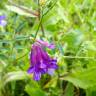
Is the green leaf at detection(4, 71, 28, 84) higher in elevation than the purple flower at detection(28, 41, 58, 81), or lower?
lower

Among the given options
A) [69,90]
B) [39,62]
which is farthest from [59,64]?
[39,62]

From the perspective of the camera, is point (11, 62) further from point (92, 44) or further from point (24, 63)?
point (92, 44)

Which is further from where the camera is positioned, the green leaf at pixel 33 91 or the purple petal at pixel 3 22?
the purple petal at pixel 3 22

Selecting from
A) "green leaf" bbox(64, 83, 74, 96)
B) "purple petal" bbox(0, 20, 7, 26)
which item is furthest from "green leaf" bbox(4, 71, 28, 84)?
"purple petal" bbox(0, 20, 7, 26)

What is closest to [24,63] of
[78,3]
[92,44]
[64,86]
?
[64,86]

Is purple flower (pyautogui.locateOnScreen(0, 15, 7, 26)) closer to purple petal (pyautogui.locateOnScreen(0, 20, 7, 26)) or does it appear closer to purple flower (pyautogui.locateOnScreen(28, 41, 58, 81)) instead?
purple petal (pyautogui.locateOnScreen(0, 20, 7, 26))

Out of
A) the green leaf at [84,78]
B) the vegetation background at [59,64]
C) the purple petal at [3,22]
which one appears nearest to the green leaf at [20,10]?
the vegetation background at [59,64]

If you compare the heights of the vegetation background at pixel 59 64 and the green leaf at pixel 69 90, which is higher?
the vegetation background at pixel 59 64

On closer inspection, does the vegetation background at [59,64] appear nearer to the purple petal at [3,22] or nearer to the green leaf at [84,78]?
the green leaf at [84,78]
